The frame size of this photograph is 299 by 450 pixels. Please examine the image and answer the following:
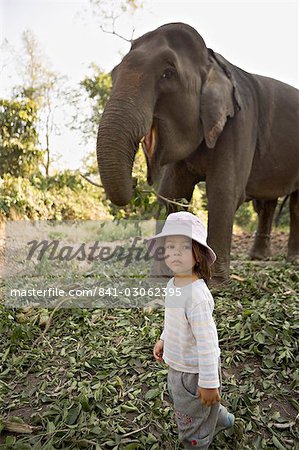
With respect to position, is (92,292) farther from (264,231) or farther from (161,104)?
(264,231)

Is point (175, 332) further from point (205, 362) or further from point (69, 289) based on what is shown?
point (69, 289)

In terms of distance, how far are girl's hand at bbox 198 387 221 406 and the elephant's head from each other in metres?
1.28

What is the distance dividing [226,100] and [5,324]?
6.73ft

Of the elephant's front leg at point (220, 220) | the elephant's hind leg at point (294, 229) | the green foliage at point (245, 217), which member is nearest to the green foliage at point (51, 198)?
the elephant's front leg at point (220, 220)

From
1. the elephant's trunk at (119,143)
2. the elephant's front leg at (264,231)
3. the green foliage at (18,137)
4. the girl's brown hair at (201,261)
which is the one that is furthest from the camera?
the green foliage at (18,137)

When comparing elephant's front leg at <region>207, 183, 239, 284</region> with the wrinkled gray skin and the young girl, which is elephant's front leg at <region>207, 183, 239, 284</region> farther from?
the young girl

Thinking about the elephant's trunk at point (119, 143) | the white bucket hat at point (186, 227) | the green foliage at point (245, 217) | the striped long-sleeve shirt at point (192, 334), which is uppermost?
the elephant's trunk at point (119, 143)

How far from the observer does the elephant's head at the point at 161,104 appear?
2436 millimetres

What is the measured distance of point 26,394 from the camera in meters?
2.09

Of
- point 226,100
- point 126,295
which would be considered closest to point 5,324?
point 126,295

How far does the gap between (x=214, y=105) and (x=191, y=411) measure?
2.02m

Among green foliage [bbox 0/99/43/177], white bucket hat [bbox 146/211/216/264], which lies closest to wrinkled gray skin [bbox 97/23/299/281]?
white bucket hat [bbox 146/211/216/264]

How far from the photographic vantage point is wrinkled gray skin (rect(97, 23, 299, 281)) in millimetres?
2461

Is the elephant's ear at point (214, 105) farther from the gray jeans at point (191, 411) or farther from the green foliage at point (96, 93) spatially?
the green foliage at point (96, 93)
